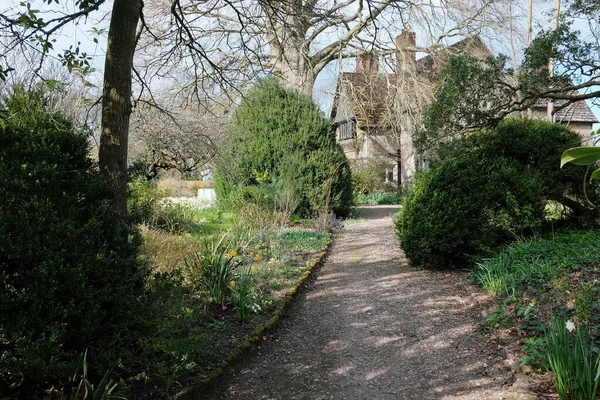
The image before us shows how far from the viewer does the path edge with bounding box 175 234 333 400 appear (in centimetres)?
339

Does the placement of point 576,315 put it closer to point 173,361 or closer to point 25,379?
point 173,361

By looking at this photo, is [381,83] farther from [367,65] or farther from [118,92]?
[118,92]

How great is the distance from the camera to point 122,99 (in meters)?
3.97

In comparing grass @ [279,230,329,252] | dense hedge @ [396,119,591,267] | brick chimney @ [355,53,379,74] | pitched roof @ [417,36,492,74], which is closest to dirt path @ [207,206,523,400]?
dense hedge @ [396,119,591,267]

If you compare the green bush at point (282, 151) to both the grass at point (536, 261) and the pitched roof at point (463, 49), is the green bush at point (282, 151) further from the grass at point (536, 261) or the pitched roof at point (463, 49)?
the grass at point (536, 261)

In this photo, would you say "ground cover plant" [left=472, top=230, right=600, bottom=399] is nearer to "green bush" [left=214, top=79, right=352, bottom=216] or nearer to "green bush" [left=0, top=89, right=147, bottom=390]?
"green bush" [left=0, top=89, right=147, bottom=390]

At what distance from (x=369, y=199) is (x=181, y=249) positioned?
1872cm

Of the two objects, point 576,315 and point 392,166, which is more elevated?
point 392,166

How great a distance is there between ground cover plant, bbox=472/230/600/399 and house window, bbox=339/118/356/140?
2464 centimetres

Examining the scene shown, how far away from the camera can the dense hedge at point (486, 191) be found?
23.1ft

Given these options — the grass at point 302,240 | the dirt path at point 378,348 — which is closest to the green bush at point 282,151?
the grass at point 302,240

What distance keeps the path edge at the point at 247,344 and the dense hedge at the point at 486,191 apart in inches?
80.4

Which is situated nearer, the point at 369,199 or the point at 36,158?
the point at 36,158

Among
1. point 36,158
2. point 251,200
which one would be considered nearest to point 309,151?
point 251,200
